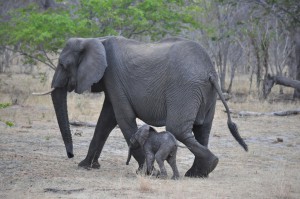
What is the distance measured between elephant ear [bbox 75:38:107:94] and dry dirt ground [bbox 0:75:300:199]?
136 cm

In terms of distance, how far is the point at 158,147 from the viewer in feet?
30.1

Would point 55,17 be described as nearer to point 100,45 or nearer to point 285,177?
point 100,45

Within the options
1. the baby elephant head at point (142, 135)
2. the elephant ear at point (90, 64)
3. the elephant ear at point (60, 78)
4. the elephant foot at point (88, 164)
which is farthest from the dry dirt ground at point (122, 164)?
the elephant ear at point (90, 64)

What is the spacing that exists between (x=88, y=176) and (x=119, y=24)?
39.4ft

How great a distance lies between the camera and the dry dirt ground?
8.22m

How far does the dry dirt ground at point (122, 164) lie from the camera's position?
8219 millimetres

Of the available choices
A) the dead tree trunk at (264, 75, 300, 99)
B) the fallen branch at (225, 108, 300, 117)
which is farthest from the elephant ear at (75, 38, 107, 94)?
the dead tree trunk at (264, 75, 300, 99)

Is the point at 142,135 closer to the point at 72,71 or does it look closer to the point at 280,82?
the point at 72,71

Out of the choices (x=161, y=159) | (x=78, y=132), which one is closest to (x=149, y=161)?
(x=161, y=159)

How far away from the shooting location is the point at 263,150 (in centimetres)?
1279

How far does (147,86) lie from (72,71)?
134 centimetres

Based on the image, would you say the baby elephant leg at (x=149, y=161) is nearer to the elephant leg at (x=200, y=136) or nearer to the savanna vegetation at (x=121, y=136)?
Answer: the savanna vegetation at (x=121, y=136)

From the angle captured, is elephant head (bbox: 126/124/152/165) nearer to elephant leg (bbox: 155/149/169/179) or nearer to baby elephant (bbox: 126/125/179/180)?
baby elephant (bbox: 126/125/179/180)

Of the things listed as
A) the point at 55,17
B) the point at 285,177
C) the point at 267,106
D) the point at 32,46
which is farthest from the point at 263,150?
the point at 32,46
